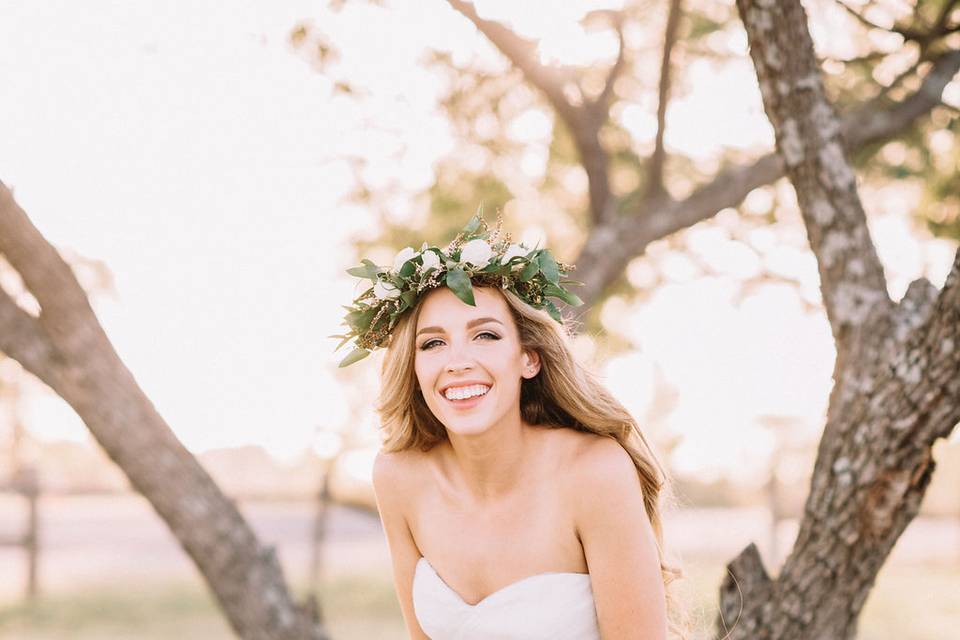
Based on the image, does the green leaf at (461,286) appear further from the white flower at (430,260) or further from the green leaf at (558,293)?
the green leaf at (558,293)

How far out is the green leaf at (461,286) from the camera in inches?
127

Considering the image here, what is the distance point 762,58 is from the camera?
398 cm

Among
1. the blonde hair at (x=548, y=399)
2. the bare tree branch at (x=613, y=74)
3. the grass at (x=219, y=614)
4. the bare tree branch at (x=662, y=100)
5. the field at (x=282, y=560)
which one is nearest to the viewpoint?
the blonde hair at (x=548, y=399)

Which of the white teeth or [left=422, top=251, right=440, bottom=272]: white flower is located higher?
[left=422, top=251, right=440, bottom=272]: white flower

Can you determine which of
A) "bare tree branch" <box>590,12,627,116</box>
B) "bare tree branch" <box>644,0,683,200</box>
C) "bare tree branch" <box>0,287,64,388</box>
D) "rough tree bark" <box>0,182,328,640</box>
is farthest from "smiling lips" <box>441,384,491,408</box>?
"bare tree branch" <box>590,12,627,116</box>

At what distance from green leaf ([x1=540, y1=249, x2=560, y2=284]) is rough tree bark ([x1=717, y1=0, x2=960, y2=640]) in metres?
1.12

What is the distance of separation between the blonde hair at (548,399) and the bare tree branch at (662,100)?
109 inches

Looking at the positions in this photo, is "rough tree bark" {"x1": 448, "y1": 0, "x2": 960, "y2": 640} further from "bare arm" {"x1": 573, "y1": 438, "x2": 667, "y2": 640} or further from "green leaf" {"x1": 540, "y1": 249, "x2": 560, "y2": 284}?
"green leaf" {"x1": 540, "y1": 249, "x2": 560, "y2": 284}

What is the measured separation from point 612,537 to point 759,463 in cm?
1161

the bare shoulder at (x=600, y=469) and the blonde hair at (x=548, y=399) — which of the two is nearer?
the bare shoulder at (x=600, y=469)

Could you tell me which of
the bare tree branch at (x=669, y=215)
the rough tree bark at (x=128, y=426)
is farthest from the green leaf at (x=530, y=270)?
the bare tree branch at (x=669, y=215)

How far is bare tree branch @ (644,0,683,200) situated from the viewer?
5.88m

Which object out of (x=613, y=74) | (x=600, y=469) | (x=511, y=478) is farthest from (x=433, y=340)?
(x=613, y=74)

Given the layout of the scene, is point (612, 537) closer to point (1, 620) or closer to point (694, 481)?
point (1, 620)
